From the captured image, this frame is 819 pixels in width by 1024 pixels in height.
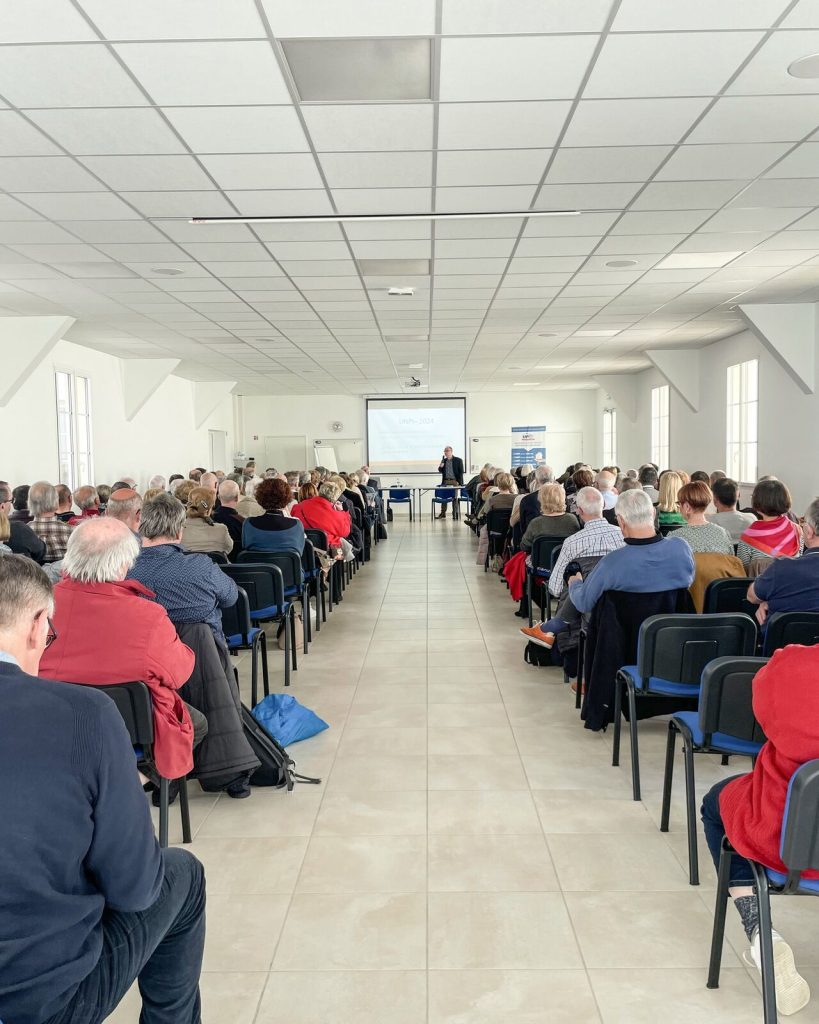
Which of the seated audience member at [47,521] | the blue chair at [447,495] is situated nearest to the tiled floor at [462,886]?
the seated audience member at [47,521]

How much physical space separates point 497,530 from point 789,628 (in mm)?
6669

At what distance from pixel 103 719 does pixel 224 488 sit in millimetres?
6129

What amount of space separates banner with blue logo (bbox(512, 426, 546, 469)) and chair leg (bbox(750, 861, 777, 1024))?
20.6 meters

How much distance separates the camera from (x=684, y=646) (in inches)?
136

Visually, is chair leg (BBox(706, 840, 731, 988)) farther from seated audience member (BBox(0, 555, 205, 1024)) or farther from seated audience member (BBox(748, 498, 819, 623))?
seated audience member (BBox(748, 498, 819, 623))

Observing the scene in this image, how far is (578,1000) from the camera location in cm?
225

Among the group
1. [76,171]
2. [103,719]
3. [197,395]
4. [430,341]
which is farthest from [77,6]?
[197,395]

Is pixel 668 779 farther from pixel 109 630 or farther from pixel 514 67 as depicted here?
pixel 514 67

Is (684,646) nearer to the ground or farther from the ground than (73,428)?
nearer to the ground

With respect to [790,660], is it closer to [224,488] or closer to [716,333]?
[224,488]

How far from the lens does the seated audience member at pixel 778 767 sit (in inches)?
75.1

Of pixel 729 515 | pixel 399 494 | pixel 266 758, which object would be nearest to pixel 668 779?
pixel 266 758

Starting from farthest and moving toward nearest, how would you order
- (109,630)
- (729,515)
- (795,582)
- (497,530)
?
1. (497,530)
2. (729,515)
3. (795,582)
4. (109,630)

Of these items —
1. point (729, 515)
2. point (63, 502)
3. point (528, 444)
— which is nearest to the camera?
point (729, 515)
